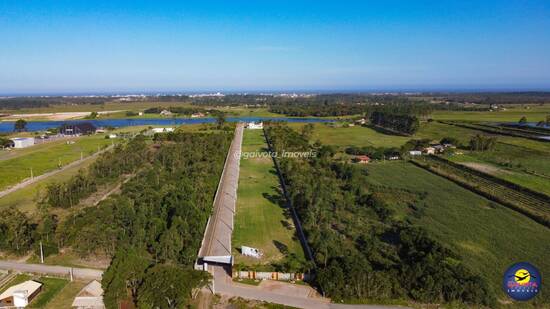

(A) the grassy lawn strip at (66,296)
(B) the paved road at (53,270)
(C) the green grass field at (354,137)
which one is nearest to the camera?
(A) the grassy lawn strip at (66,296)

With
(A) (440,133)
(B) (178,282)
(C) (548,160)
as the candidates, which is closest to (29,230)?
(B) (178,282)

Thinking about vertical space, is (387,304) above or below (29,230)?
below

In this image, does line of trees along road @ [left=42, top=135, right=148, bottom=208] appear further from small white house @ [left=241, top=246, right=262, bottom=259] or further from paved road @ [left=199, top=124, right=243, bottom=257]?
small white house @ [left=241, top=246, right=262, bottom=259]

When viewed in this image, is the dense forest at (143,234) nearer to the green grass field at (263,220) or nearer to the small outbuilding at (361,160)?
the green grass field at (263,220)

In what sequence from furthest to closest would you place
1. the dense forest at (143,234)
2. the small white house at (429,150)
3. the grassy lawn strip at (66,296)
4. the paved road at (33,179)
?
the small white house at (429,150) < the paved road at (33,179) < the grassy lawn strip at (66,296) < the dense forest at (143,234)

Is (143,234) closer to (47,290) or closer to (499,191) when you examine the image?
(47,290)

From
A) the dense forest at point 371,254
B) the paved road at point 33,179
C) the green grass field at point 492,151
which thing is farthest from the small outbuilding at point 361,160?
the paved road at point 33,179

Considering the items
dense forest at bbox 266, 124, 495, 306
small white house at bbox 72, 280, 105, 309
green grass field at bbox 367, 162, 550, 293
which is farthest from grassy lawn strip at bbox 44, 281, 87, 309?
green grass field at bbox 367, 162, 550, 293

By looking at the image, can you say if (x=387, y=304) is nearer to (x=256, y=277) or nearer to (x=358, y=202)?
(x=256, y=277)

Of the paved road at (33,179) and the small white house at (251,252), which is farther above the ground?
the paved road at (33,179)
